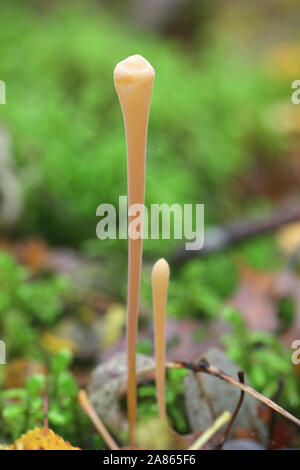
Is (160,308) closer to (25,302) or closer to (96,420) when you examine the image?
(96,420)

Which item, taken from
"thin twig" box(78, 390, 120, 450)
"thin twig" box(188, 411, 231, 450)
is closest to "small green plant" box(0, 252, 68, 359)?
"thin twig" box(78, 390, 120, 450)

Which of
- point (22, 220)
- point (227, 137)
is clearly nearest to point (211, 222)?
point (227, 137)

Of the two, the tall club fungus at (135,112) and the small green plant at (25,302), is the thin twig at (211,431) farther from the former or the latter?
the small green plant at (25,302)

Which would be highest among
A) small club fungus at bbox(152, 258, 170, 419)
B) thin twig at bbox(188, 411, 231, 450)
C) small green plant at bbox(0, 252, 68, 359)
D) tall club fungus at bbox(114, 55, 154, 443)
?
tall club fungus at bbox(114, 55, 154, 443)

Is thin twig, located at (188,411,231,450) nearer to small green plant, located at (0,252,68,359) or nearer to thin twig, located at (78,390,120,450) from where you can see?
thin twig, located at (78,390,120,450)

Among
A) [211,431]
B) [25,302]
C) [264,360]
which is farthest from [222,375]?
[25,302]

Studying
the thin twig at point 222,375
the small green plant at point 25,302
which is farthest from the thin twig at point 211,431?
the small green plant at point 25,302

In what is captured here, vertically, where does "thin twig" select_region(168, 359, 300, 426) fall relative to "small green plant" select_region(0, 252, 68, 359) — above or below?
below
